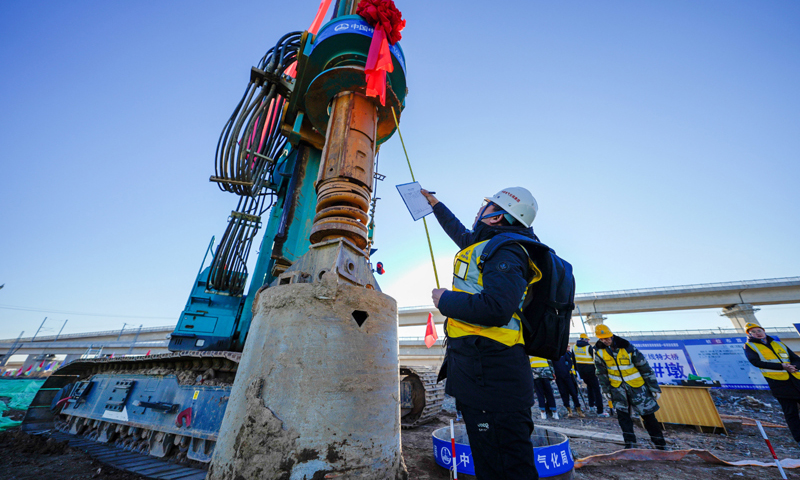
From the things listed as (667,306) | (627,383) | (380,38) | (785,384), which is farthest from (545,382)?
(667,306)

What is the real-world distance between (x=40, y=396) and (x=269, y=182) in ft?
18.6

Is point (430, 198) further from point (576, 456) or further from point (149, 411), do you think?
point (149, 411)

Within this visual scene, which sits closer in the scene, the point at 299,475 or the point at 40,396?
the point at 299,475

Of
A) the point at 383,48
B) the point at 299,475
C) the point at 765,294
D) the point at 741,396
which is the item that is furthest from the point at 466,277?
the point at 765,294

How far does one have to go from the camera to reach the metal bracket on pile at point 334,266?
5.95 ft

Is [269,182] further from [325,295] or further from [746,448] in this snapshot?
[746,448]

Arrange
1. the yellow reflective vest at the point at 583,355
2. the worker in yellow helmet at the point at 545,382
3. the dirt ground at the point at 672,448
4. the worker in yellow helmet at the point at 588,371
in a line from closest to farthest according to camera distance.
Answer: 1. the dirt ground at the point at 672,448
2. the worker in yellow helmet at the point at 545,382
3. the worker in yellow helmet at the point at 588,371
4. the yellow reflective vest at the point at 583,355

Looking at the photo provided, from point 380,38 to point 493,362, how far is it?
2.94 meters

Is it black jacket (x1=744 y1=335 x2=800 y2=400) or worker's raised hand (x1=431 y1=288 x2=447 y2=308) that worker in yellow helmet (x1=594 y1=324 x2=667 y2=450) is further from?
worker's raised hand (x1=431 y1=288 x2=447 y2=308)

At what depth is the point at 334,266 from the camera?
178 cm

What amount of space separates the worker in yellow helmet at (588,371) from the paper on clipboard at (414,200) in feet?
24.8

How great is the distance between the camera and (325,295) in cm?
161

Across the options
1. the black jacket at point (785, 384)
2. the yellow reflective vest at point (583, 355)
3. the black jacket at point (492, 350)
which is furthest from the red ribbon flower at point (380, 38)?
the yellow reflective vest at point (583, 355)

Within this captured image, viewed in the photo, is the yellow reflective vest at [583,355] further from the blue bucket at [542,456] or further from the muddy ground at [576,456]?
the blue bucket at [542,456]
